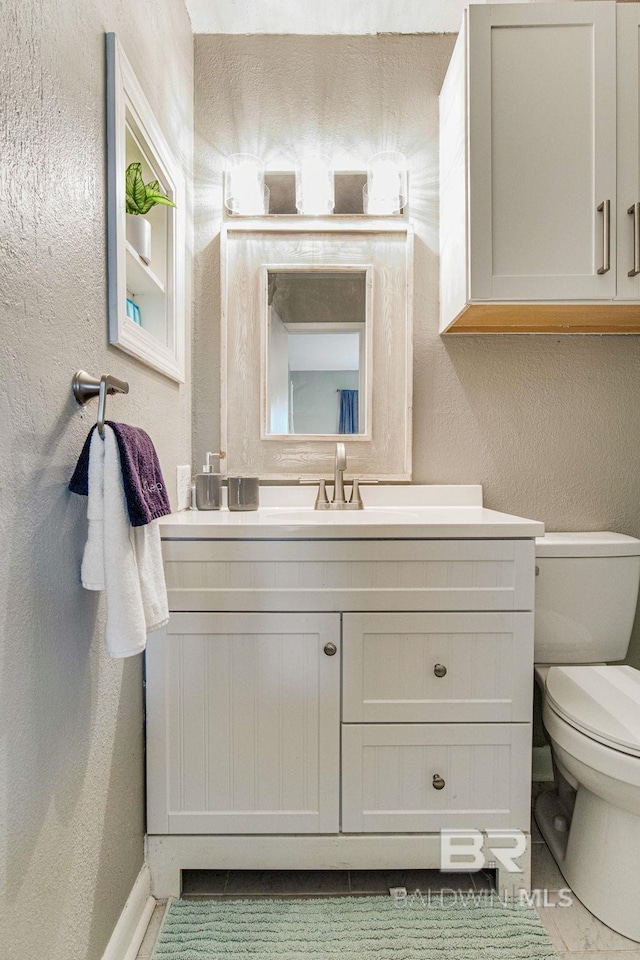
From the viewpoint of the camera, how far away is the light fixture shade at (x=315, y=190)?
174 centimetres

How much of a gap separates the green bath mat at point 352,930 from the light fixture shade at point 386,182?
1.96 meters

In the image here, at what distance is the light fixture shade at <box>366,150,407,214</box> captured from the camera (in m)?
1.75

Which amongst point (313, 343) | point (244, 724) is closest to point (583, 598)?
point (244, 724)

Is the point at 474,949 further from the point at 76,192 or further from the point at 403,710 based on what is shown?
the point at 76,192

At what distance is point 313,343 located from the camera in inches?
69.6

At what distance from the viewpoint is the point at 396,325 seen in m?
1.77

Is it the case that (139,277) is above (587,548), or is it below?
above

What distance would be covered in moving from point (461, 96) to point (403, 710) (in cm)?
166

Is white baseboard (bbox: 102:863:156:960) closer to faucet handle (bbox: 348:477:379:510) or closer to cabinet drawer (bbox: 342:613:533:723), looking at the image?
cabinet drawer (bbox: 342:613:533:723)

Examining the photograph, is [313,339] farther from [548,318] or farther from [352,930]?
[352,930]

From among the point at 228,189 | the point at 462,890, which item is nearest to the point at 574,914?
the point at 462,890

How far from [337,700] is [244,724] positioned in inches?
8.9

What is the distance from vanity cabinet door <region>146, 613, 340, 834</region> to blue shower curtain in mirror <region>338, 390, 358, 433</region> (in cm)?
73

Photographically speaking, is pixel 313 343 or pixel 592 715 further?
pixel 313 343
